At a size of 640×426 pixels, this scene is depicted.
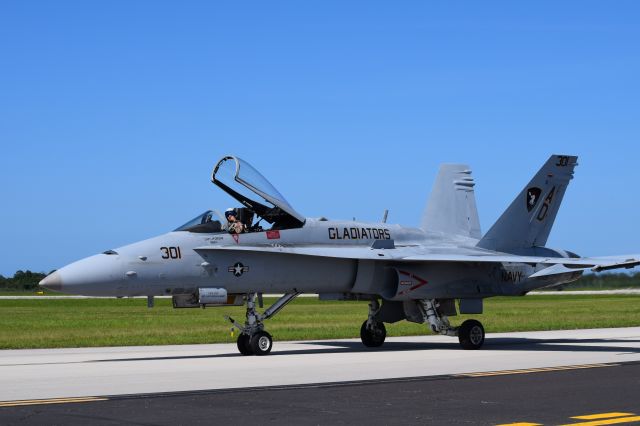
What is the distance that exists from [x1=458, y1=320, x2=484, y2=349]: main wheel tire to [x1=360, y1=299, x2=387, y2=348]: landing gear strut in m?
2.07

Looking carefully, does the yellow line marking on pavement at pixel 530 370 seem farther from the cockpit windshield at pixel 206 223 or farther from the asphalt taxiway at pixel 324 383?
the cockpit windshield at pixel 206 223

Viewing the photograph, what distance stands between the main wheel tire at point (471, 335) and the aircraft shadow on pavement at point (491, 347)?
23 cm

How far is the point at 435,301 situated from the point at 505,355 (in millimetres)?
2685

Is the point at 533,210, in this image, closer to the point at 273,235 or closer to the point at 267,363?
the point at 273,235

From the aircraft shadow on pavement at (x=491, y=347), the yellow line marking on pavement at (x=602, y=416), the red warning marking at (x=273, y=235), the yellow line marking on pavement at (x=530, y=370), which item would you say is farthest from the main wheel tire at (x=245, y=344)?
the yellow line marking on pavement at (x=602, y=416)

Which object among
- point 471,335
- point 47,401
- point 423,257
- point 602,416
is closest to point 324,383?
point 47,401

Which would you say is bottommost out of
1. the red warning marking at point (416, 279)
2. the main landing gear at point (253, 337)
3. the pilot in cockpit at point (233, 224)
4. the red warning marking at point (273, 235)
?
the main landing gear at point (253, 337)

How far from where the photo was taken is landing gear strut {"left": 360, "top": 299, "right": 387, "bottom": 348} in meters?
22.8

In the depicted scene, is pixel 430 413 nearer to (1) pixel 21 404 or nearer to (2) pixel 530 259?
(1) pixel 21 404

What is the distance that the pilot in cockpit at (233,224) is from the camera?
1960cm

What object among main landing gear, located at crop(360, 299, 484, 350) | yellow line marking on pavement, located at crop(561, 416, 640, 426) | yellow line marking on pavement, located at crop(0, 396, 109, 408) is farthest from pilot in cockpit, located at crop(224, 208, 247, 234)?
yellow line marking on pavement, located at crop(561, 416, 640, 426)

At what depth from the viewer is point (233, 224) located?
19.7 meters

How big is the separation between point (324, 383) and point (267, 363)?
3.75m

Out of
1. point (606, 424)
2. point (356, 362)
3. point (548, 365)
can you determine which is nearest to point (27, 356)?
point (356, 362)
